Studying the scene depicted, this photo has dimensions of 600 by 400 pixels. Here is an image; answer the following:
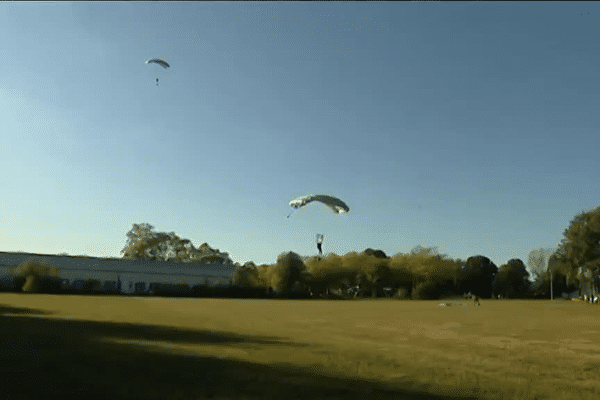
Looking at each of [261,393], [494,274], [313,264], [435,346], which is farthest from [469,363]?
[494,274]

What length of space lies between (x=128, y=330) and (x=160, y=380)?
12.6 m

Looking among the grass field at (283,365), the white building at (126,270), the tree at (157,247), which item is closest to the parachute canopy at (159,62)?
the grass field at (283,365)

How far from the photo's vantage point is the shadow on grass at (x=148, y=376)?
417 inches

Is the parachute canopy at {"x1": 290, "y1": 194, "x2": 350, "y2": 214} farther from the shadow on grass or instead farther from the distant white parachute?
the shadow on grass

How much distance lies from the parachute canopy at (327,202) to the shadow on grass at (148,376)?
26105 millimetres

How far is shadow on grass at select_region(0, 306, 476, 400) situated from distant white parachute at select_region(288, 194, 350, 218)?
26110 mm

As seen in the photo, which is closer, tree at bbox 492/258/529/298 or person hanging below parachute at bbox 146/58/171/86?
person hanging below parachute at bbox 146/58/171/86

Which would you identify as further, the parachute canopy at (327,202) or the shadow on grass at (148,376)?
the parachute canopy at (327,202)

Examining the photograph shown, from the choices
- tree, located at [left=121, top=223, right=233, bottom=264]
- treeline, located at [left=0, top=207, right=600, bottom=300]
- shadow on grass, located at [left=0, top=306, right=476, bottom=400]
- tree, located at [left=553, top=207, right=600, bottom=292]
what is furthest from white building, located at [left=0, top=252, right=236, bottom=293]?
shadow on grass, located at [left=0, top=306, right=476, bottom=400]

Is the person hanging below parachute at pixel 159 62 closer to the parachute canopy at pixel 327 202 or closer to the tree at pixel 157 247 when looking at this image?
the parachute canopy at pixel 327 202

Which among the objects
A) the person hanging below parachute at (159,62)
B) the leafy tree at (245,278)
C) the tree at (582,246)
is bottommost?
the leafy tree at (245,278)

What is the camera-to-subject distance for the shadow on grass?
10602 millimetres

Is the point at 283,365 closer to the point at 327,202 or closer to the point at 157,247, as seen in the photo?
the point at 327,202

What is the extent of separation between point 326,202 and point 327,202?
0.09 metres
